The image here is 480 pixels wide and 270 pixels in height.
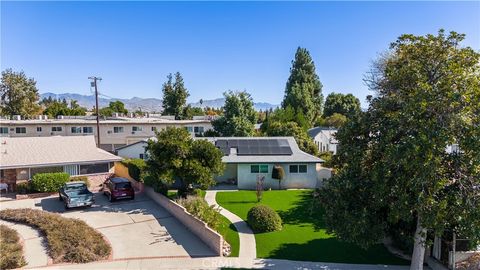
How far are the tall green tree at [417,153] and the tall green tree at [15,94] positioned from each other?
203 feet

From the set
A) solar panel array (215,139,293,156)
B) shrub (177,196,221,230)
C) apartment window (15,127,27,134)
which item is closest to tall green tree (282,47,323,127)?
solar panel array (215,139,293,156)

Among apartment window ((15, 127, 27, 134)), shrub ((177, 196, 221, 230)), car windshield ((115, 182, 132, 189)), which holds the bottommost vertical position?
shrub ((177, 196, 221, 230))

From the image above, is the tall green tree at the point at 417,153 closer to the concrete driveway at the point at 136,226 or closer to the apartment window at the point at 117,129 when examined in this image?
the concrete driveway at the point at 136,226

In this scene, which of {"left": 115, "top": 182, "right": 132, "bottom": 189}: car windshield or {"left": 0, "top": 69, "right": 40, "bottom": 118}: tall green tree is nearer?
{"left": 115, "top": 182, "right": 132, "bottom": 189}: car windshield

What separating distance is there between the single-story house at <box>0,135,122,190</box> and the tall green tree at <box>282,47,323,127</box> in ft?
117

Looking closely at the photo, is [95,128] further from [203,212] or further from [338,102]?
[338,102]

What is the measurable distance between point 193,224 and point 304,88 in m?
43.7

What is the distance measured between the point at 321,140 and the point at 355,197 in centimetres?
3270

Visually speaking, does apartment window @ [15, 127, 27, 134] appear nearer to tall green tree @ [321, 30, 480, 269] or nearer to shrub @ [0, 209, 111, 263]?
shrub @ [0, 209, 111, 263]

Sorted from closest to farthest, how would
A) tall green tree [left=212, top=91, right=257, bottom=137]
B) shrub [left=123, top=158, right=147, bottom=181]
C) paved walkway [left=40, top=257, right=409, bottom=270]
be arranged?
paved walkway [left=40, top=257, right=409, bottom=270] → shrub [left=123, top=158, right=147, bottom=181] → tall green tree [left=212, top=91, right=257, bottom=137]

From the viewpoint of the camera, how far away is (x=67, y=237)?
15172mm

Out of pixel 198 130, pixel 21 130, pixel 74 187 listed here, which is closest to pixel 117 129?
pixel 198 130

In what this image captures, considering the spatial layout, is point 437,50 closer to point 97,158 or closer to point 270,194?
point 270,194

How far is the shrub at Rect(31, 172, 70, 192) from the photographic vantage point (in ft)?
79.5
